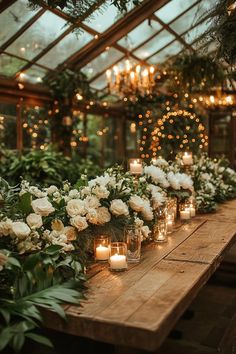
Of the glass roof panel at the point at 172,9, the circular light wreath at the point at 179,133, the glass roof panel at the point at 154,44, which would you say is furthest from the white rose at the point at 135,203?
the circular light wreath at the point at 179,133

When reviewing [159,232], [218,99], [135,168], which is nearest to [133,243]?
[159,232]

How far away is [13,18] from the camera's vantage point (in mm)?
6016

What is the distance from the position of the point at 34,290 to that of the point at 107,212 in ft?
2.31

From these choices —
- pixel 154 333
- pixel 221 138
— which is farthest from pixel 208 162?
pixel 221 138

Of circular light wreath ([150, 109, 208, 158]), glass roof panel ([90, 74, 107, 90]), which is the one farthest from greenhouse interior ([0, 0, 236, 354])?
circular light wreath ([150, 109, 208, 158])

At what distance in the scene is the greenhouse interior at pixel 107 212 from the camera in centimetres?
165

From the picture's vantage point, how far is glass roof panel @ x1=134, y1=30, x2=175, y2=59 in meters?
8.16

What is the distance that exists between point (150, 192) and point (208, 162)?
7.02 ft

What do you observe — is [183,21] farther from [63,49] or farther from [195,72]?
[63,49]

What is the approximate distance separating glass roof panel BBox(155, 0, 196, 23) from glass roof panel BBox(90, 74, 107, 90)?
207 cm

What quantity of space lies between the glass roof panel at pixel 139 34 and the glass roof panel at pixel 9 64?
1970mm

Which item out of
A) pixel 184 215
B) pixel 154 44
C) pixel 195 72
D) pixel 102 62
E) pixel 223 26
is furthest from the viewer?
pixel 102 62

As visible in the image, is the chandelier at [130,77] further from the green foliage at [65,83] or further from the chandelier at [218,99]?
the chandelier at [218,99]

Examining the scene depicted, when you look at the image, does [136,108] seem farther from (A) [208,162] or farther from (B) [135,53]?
(A) [208,162]
